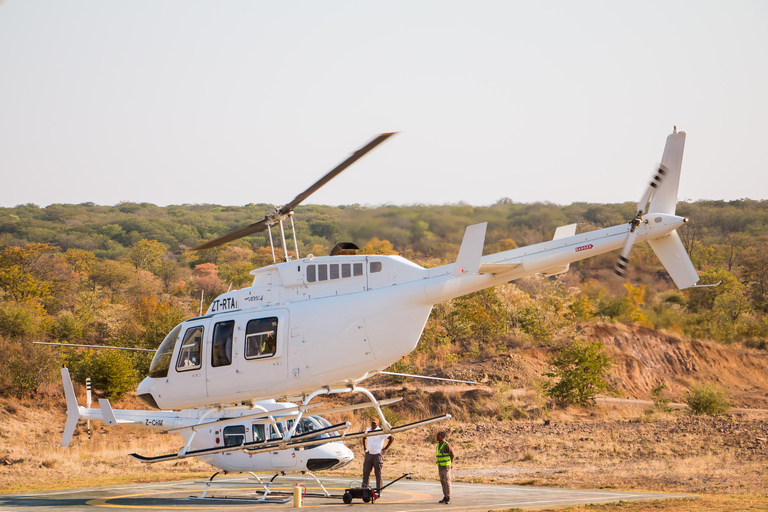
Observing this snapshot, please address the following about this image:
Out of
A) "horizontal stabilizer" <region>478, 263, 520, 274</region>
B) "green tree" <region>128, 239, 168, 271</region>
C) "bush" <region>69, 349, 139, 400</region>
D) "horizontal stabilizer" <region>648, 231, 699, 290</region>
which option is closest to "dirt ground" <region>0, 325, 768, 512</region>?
"bush" <region>69, 349, 139, 400</region>

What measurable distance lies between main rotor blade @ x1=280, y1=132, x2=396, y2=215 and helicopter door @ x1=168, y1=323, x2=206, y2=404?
11.3 feet

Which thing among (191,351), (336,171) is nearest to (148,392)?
(191,351)

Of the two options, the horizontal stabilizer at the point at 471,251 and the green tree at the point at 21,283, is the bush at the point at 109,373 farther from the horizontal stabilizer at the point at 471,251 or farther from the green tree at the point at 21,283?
the horizontal stabilizer at the point at 471,251

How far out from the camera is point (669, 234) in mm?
14703

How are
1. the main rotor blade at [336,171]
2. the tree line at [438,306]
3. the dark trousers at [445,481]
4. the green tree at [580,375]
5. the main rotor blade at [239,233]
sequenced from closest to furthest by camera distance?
the main rotor blade at [336,171], the main rotor blade at [239,233], the dark trousers at [445,481], the tree line at [438,306], the green tree at [580,375]

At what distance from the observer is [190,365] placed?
16.3m

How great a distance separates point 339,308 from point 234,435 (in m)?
7.51

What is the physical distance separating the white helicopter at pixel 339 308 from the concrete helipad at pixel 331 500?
311 centimetres

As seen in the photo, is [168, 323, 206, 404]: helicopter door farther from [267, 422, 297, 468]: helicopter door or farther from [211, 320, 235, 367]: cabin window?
[267, 422, 297, 468]: helicopter door

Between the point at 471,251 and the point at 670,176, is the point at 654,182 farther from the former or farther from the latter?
the point at 471,251

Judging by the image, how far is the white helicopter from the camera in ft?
47.5

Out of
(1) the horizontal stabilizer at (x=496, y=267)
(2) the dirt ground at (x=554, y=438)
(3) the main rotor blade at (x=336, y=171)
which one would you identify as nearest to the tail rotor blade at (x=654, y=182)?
(1) the horizontal stabilizer at (x=496, y=267)

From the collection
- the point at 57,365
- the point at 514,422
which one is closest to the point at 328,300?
the point at 514,422

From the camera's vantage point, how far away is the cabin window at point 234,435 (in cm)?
2055
